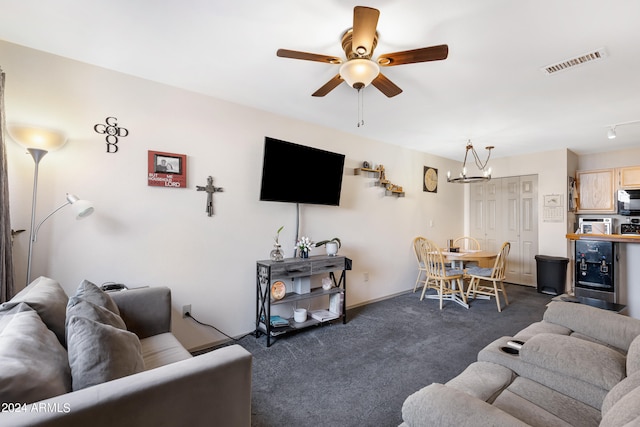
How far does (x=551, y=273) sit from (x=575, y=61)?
3755 millimetres

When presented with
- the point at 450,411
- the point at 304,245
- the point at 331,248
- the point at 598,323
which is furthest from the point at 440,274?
the point at 450,411

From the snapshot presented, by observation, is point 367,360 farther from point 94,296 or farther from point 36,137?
point 36,137

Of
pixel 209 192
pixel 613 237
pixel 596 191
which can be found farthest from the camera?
pixel 596 191

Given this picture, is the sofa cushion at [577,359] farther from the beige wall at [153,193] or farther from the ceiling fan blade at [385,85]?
the beige wall at [153,193]

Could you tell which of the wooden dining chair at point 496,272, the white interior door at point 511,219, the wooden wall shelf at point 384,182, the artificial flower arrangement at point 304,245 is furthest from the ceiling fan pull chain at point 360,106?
the white interior door at point 511,219

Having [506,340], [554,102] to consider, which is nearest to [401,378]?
[506,340]

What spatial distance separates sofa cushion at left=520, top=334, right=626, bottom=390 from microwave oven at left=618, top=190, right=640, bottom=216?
4.61m

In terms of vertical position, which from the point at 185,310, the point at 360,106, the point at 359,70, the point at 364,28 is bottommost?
the point at 185,310

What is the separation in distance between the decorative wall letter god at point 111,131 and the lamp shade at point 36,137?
340mm

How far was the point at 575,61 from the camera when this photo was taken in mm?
2150

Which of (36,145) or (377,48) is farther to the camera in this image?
(377,48)

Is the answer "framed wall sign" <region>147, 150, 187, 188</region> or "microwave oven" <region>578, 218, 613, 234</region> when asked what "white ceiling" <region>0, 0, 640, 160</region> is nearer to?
"framed wall sign" <region>147, 150, 187, 188</region>

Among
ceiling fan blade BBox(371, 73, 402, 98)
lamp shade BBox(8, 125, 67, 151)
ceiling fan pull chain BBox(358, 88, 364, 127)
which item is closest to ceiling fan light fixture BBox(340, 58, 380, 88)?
ceiling fan blade BBox(371, 73, 402, 98)

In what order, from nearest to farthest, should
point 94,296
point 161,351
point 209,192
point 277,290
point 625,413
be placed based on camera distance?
1. point 625,413
2. point 94,296
3. point 161,351
4. point 209,192
5. point 277,290
